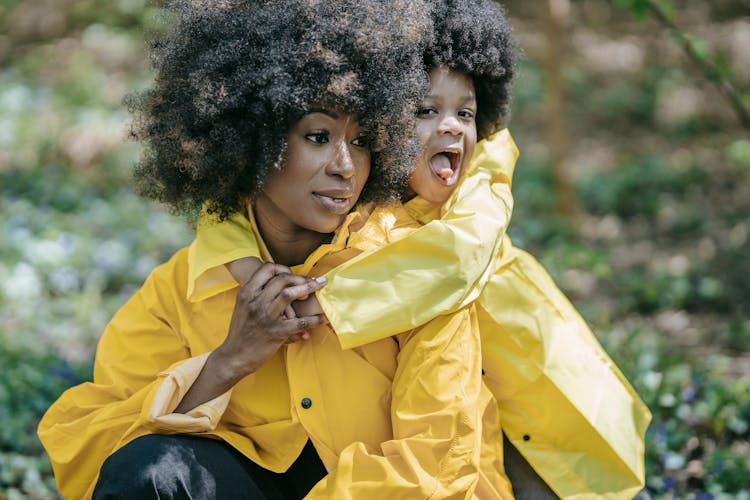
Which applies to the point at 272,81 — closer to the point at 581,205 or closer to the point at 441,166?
the point at 441,166

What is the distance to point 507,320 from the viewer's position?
244 centimetres

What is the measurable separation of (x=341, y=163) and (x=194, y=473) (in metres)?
0.87

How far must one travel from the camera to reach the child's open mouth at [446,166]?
99.3 inches

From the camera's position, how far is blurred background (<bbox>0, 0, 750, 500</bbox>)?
3764 mm

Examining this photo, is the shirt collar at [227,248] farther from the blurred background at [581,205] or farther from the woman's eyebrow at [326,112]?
the blurred background at [581,205]

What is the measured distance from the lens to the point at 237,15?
7.58 feet

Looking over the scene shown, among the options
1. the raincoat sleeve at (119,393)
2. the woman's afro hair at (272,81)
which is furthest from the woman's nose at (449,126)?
the raincoat sleeve at (119,393)

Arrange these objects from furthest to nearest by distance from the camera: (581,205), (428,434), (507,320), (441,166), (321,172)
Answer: (581,205) < (441,166) < (507,320) < (321,172) < (428,434)

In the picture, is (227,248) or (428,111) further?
(428,111)

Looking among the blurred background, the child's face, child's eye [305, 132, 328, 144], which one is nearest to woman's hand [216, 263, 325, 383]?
child's eye [305, 132, 328, 144]

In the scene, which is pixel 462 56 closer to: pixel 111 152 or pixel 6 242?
pixel 6 242

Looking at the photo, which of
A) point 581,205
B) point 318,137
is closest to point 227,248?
point 318,137

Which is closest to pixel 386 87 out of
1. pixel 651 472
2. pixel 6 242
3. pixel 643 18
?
pixel 651 472

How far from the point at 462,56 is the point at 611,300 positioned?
2.86m
